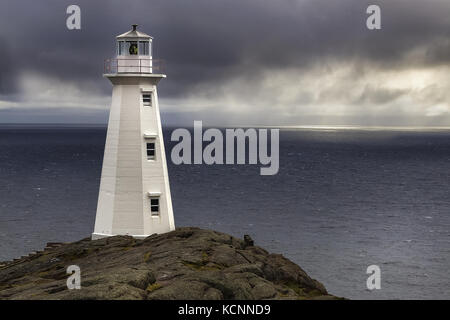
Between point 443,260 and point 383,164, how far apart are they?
11768 cm

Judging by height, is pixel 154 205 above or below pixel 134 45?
below

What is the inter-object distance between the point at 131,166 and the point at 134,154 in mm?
697

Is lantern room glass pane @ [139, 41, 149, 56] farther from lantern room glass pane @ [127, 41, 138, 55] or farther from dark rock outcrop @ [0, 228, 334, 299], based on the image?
dark rock outcrop @ [0, 228, 334, 299]

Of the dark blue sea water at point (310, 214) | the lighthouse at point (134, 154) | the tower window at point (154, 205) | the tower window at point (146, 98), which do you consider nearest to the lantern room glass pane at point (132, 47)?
the lighthouse at point (134, 154)

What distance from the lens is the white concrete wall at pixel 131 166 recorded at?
35.3m

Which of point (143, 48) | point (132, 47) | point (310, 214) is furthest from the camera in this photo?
point (310, 214)

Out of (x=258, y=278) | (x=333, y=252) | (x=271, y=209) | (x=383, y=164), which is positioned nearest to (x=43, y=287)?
(x=258, y=278)

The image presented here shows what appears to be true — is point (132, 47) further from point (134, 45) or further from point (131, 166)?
point (131, 166)

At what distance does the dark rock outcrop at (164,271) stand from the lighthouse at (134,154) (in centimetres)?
138

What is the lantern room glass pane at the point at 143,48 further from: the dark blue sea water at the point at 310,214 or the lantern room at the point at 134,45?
the dark blue sea water at the point at 310,214

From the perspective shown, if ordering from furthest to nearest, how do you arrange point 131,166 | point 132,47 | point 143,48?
point 143,48 → point 132,47 → point 131,166

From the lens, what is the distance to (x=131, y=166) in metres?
35.3

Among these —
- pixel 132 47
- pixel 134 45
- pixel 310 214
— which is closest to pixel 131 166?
pixel 132 47
